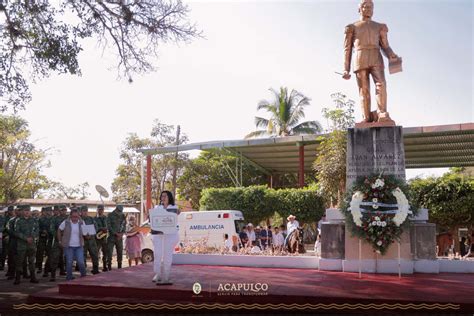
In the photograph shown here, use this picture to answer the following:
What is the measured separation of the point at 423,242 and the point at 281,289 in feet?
11.9

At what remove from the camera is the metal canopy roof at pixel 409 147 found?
19891 mm

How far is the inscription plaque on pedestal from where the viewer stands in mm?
9969

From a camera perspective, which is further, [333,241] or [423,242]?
[333,241]

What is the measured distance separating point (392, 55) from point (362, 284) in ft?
16.9

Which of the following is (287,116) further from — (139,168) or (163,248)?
(163,248)

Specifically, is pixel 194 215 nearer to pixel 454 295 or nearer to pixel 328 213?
pixel 328 213

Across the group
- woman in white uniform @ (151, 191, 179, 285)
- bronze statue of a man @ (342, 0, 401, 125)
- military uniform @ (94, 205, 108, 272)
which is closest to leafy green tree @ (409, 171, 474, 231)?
bronze statue of a man @ (342, 0, 401, 125)

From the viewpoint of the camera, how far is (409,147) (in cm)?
2306

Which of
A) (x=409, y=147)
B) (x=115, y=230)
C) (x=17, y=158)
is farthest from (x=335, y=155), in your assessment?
(x=17, y=158)

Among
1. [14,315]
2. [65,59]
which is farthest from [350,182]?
[65,59]

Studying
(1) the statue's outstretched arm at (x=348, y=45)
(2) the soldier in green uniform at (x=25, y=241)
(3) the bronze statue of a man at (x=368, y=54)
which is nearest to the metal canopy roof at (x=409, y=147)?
(3) the bronze statue of a man at (x=368, y=54)

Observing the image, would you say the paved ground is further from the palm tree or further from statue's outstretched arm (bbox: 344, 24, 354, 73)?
the palm tree

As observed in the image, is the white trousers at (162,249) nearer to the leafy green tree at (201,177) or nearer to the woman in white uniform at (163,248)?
the woman in white uniform at (163,248)

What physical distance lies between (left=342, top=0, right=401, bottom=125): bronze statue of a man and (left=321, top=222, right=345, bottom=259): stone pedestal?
253 centimetres
